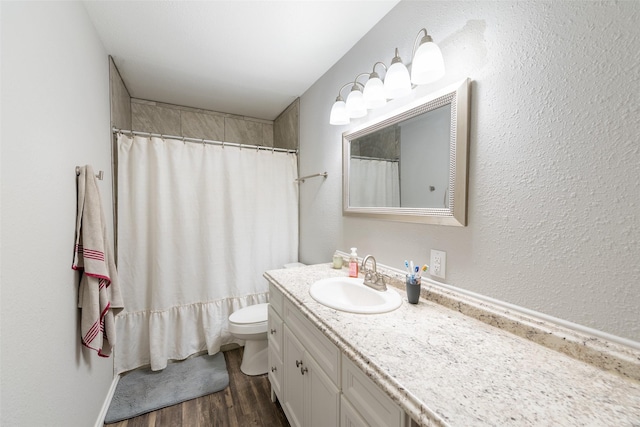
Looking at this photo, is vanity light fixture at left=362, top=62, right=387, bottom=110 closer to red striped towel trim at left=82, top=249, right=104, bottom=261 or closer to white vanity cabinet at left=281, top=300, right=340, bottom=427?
white vanity cabinet at left=281, top=300, right=340, bottom=427

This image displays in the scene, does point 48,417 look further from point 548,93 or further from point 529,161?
point 548,93

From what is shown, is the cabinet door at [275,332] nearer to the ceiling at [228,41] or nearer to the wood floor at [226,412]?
the wood floor at [226,412]

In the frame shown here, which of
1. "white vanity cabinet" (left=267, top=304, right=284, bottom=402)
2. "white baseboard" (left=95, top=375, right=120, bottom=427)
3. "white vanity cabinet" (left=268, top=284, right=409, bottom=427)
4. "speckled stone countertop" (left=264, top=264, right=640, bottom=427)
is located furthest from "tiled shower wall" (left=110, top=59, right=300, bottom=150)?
"speckled stone countertop" (left=264, top=264, right=640, bottom=427)

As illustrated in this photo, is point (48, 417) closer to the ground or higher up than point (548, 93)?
closer to the ground

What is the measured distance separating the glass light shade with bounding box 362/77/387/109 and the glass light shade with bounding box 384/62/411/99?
9 centimetres

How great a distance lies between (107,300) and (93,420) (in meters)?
0.72

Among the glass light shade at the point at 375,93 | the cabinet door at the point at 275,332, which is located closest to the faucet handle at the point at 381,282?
the cabinet door at the point at 275,332

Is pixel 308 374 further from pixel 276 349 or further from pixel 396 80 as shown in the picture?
pixel 396 80

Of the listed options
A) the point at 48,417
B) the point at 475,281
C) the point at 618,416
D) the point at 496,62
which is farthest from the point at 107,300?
the point at 496,62

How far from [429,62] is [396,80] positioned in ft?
0.61

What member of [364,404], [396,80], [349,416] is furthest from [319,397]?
[396,80]

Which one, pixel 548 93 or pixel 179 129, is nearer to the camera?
pixel 548 93

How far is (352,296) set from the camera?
1381 millimetres

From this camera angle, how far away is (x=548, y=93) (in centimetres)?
80
